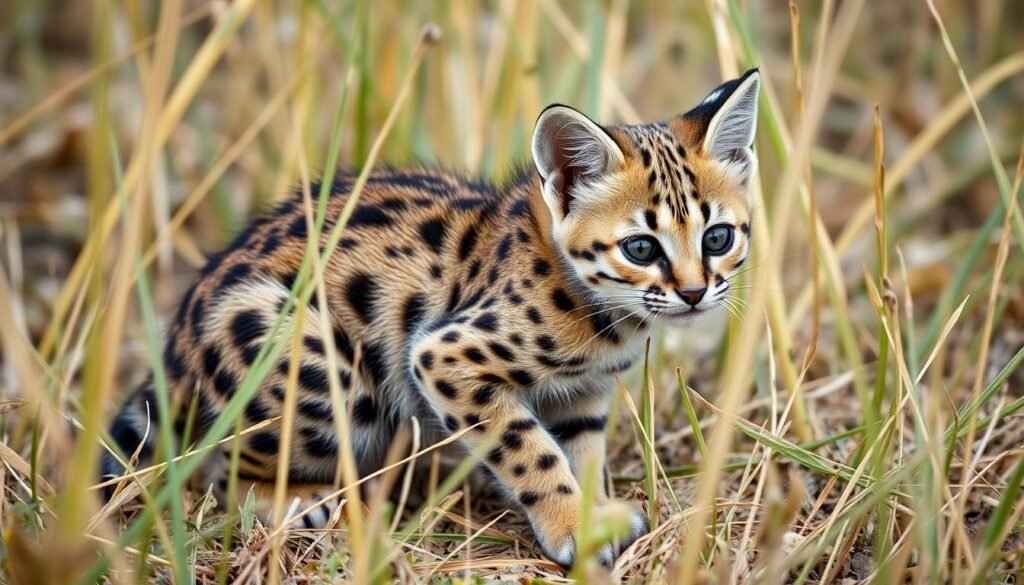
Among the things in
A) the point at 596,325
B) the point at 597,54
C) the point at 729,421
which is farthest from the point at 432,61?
the point at 729,421

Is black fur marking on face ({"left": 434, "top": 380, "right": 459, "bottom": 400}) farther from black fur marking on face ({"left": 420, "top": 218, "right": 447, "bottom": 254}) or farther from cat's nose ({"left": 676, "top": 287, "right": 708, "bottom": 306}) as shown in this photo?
cat's nose ({"left": 676, "top": 287, "right": 708, "bottom": 306})

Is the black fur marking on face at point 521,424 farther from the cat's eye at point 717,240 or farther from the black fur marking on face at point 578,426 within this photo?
the cat's eye at point 717,240

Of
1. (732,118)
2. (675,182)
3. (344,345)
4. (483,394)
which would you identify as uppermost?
(732,118)

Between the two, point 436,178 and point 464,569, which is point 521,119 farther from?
point 464,569

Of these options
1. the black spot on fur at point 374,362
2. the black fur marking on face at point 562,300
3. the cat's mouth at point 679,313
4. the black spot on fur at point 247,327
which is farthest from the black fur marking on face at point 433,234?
the cat's mouth at point 679,313

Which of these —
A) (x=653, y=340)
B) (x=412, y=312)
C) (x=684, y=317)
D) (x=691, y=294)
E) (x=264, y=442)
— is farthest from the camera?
(x=653, y=340)

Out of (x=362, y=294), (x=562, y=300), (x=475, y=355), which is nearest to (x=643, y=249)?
(x=562, y=300)

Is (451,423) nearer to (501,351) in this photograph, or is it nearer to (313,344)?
(501,351)
